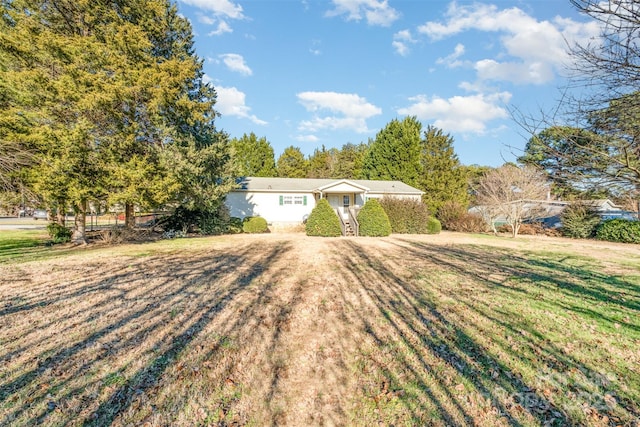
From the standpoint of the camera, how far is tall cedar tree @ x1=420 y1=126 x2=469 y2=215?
28797 millimetres

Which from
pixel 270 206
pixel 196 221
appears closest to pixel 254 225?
pixel 270 206

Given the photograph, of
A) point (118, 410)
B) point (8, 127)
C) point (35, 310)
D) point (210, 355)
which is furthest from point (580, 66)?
point (8, 127)

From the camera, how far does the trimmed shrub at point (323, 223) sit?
1645cm

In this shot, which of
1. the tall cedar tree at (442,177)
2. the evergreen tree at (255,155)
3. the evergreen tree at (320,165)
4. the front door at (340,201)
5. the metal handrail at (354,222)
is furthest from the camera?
the evergreen tree at (320,165)

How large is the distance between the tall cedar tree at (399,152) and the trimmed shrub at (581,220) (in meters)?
13.3

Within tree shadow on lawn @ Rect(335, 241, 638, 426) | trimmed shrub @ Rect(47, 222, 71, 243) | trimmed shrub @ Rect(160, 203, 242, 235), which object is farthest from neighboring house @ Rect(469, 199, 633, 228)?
trimmed shrub @ Rect(47, 222, 71, 243)

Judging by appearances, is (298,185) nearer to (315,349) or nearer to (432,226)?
(432,226)

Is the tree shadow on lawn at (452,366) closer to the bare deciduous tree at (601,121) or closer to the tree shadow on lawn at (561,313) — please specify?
the tree shadow on lawn at (561,313)

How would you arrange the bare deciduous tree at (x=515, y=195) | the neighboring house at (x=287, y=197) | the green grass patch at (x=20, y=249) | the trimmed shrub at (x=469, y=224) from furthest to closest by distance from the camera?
1. the trimmed shrub at (x=469, y=224)
2. the neighboring house at (x=287, y=197)
3. the bare deciduous tree at (x=515, y=195)
4. the green grass patch at (x=20, y=249)

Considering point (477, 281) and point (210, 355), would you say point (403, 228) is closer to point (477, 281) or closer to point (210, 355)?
point (477, 281)

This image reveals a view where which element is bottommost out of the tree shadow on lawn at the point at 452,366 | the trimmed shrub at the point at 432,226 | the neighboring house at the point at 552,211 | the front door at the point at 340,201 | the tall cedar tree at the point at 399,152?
the tree shadow on lawn at the point at 452,366

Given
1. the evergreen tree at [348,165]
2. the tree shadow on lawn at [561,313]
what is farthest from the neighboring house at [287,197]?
the evergreen tree at [348,165]

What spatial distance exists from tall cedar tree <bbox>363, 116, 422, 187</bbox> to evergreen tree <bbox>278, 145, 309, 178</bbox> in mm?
11418

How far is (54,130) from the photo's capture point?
35.1 feet
